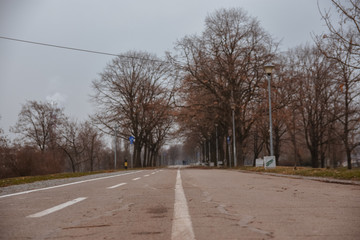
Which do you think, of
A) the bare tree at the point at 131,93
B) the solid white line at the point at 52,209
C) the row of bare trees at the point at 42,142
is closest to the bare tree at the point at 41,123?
the row of bare trees at the point at 42,142

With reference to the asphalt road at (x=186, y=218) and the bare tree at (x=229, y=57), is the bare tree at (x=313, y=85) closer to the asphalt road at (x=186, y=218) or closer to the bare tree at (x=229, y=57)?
the bare tree at (x=229, y=57)

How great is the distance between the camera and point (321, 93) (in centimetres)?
3444

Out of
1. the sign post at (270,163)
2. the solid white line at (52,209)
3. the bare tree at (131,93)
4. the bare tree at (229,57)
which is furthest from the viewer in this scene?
the bare tree at (131,93)

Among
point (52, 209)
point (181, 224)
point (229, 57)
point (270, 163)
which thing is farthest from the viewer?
point (229, 57)

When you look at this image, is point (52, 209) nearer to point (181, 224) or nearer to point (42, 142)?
point (181, 224)

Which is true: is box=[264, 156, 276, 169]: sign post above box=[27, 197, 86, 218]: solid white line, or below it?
above

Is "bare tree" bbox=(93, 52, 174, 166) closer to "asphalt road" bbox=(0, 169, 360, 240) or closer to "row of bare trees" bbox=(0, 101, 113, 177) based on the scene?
"row of bare trees" bbox=(0, 101, 113, 177)

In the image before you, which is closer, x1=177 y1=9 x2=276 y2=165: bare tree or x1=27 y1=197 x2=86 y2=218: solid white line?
x1=27 y1=197 x2=86 y2=218: solid white line

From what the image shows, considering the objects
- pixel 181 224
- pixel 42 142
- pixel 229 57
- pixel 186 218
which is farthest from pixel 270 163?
pixel 42 142

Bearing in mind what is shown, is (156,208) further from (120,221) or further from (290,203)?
(290,203)

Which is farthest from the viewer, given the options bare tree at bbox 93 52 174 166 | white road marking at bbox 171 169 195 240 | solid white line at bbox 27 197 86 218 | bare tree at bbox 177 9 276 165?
bare tree at bbox 93 52 174 166

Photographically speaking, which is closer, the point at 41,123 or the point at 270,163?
the point at 270,163

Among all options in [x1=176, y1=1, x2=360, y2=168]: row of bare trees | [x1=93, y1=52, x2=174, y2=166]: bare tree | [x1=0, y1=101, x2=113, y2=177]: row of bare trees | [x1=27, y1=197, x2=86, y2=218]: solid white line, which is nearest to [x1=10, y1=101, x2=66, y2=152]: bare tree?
[x1=0, y1=101, x2=113, y2=177]: row of bare trees

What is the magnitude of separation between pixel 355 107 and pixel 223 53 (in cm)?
1276
